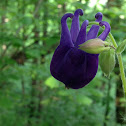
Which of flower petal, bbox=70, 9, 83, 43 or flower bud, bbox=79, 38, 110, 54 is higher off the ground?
flower petal, bbox=70, 9, 83, 43

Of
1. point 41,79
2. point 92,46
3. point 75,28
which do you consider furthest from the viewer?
point 41,79

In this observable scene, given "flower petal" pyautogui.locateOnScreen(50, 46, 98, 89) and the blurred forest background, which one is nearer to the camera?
"flower petal" pyautogui.locateOnScreen(50, 46, 98, 89)

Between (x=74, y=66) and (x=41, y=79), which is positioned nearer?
(x=74, y=66)

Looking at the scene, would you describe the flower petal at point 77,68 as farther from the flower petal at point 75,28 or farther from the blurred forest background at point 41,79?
the blurred forest background at point 41,79

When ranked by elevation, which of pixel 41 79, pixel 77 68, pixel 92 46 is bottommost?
pixel 41 79

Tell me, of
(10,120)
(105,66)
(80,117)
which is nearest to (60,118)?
(80,117)

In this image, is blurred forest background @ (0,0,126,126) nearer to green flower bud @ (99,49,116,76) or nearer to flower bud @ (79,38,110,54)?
green flower bud @ (99,49,116,76)

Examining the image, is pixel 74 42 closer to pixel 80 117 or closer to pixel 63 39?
pixel 63 39

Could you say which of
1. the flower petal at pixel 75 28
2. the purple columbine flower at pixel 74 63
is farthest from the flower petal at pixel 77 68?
the flower petal at pixel 75 28

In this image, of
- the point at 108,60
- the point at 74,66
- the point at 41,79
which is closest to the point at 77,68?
the point at 74,66

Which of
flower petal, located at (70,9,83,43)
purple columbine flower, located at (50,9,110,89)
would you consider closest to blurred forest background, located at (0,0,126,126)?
flower petal, located at (70,9,83,43)

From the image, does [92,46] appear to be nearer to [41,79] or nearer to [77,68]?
[77,68]

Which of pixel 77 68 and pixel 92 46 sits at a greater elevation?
pixel 92 46

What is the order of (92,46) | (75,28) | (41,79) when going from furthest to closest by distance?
(41,79)
(75,28)
(92,46)
